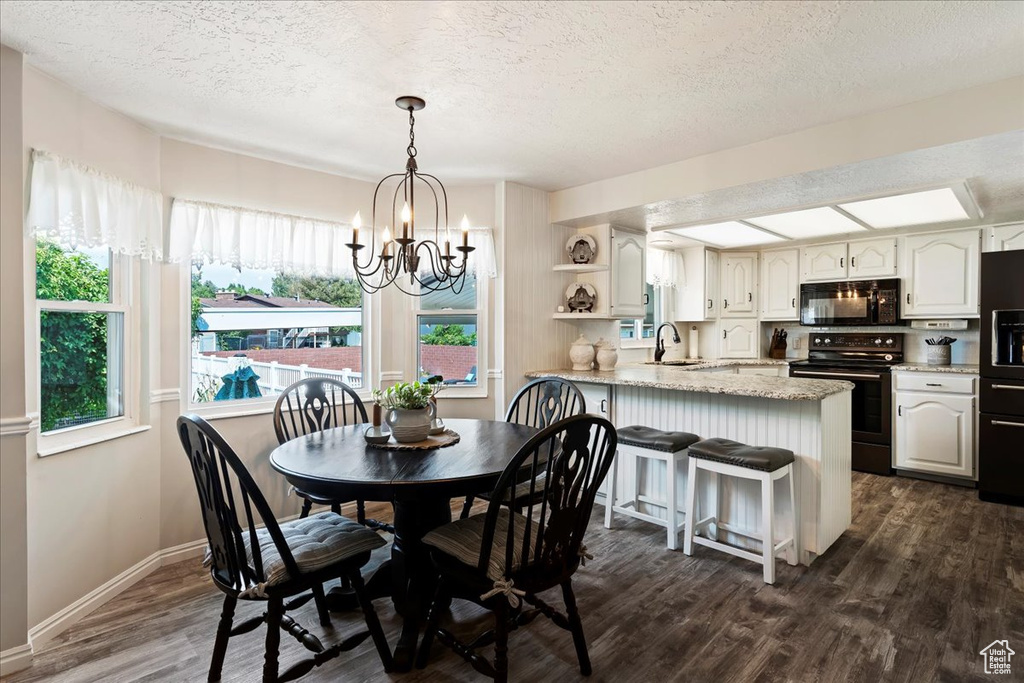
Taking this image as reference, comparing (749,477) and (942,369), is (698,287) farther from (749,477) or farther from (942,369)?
(749,477)

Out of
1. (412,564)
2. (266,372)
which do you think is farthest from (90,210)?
(412,564)

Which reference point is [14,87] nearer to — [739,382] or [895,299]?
[739,382]

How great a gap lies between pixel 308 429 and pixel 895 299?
5072 millimetres

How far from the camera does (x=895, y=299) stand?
459 cm

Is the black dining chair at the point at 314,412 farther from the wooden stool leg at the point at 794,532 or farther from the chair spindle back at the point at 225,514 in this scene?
the wooden stool leg at the point at 794,532

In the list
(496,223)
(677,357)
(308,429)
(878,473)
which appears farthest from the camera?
(677,357)

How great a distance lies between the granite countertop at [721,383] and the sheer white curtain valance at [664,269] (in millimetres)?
1772

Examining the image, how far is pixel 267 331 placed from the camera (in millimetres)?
3369

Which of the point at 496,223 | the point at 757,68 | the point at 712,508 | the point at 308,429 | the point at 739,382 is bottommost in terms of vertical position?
the point at 712,508

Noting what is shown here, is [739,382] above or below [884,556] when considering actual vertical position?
above

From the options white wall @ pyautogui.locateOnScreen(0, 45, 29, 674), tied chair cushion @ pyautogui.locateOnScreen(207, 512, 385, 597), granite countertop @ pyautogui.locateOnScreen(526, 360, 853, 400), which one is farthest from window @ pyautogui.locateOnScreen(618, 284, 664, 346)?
white wall @ pyautogui.locateOnScreen(0, 45, 29, 674)

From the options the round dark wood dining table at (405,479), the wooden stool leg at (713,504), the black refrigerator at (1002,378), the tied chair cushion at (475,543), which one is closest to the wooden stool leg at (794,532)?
the wooden stool leg at (713,504)

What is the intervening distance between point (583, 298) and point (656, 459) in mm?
1516

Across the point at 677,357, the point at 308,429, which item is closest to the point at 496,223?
the point at 308,429
